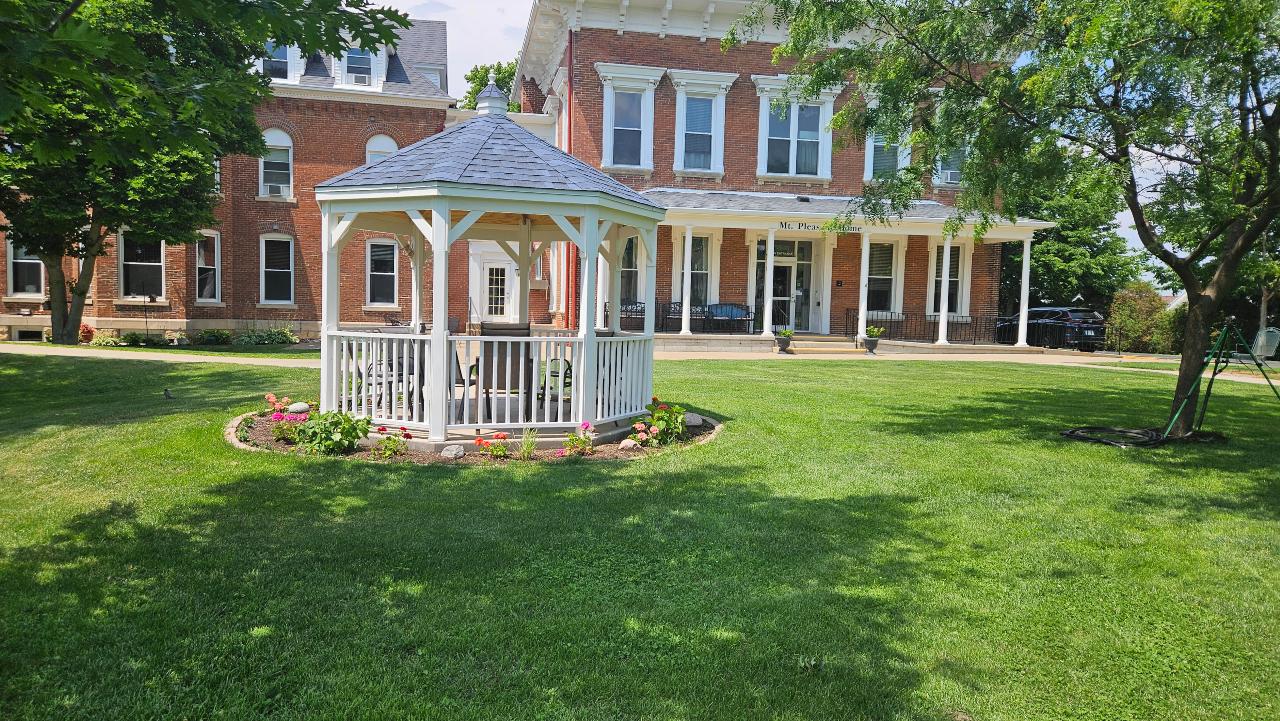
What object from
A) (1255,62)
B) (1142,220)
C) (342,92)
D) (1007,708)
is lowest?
(1007,708)

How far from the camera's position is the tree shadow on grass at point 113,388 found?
32.7ft

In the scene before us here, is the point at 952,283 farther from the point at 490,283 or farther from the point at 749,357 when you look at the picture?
the point at 490,283

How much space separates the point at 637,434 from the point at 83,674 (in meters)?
6.02

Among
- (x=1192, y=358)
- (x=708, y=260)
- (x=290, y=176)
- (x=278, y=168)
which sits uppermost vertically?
(x=278, y=168)

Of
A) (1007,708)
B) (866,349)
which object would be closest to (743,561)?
(1007,708)

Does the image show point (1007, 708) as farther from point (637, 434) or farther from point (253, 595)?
point (637, 434)

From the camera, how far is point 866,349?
73.8ft

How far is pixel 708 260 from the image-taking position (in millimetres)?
23594

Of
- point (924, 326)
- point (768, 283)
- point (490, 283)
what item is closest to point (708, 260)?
point (768, 283)

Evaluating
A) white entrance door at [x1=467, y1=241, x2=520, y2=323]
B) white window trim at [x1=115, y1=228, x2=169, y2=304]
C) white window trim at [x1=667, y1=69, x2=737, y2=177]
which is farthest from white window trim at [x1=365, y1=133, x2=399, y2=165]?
white window trim at [x1=667, y1=69, x2=737, y2=177]

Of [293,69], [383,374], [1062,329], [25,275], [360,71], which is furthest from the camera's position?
[1062,329]

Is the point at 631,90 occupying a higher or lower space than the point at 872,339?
higher

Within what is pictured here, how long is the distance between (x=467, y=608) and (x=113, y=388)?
11.0m

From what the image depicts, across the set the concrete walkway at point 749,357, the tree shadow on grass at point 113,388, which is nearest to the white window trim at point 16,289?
the concrete walkway at point 749,357
